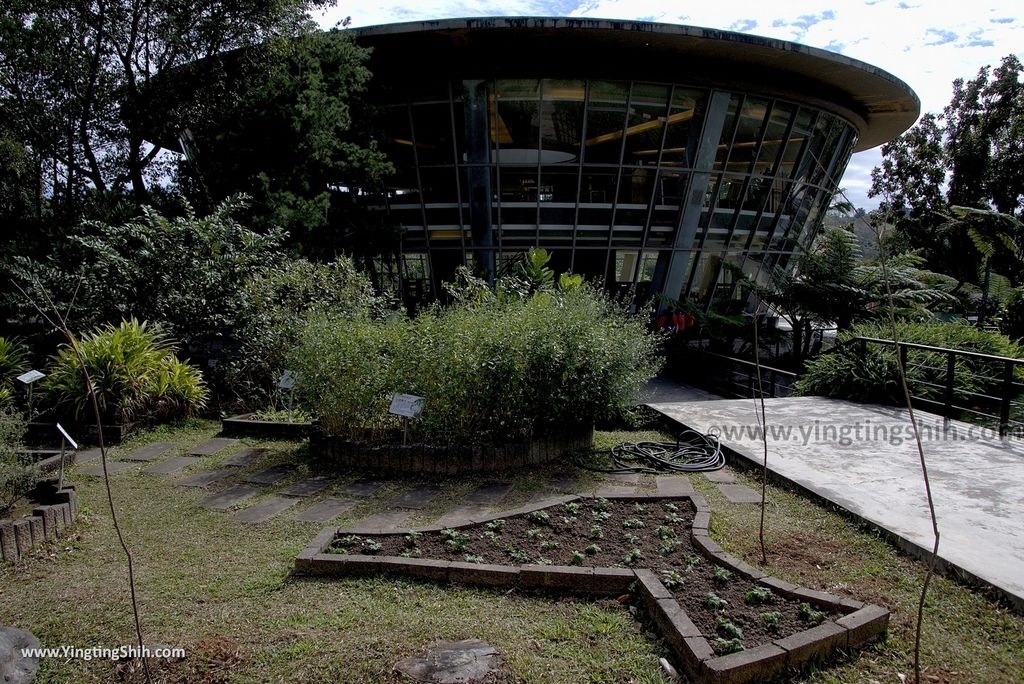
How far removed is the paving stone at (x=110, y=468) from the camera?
6.66m

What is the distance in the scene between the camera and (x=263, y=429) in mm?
8031

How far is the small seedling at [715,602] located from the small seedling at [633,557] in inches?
24.8

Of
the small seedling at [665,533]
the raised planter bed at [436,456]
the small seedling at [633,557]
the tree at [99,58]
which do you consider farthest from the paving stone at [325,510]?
the tree at [99,58]

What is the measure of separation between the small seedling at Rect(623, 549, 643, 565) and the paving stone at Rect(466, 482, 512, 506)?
1538 millimetres

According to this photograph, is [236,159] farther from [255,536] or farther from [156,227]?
[255,536]

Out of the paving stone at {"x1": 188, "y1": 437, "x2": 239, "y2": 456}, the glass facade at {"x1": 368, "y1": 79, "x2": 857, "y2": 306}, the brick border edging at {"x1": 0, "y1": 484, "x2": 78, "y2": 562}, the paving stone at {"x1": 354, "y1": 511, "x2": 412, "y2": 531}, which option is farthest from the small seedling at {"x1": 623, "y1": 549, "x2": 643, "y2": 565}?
the glass facade at {"x1": 368, "y1": 79, "x2": 857, "y2": 306}

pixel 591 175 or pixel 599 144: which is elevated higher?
pixel 599 144

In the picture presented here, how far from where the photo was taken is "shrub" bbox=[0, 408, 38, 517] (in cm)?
508

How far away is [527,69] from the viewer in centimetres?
1745

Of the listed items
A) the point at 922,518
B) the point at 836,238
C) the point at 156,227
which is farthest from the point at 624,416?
the point at 836,238

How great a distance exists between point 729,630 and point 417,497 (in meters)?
3.09

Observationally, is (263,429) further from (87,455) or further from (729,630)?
(729,630)

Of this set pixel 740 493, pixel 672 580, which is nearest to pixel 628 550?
pixel 672 580

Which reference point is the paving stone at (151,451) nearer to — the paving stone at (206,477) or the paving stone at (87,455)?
the paving stone at (87,455)
